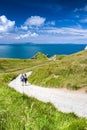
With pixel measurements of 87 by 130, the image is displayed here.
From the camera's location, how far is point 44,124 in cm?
848

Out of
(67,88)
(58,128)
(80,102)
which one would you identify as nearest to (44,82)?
(67,88)

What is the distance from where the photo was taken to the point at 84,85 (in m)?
45.2

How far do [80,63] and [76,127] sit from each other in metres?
52.5

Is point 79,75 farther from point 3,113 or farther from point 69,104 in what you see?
point 3,113

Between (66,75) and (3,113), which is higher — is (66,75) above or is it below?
below

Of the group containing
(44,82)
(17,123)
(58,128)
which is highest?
(17,123)

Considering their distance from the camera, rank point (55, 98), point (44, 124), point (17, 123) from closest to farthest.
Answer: point (17, 123) < point (44, 124) < point (55, 98)

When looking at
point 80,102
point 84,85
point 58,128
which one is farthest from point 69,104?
point 58,128

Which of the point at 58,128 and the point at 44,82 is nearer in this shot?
the point at 58,128

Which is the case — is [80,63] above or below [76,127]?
below

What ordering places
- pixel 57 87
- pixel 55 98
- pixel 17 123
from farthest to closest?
pixel 57 87 < pixel 55 98 < pixel 17 123

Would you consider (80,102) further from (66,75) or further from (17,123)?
(17,123)

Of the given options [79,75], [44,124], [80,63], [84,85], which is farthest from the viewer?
[80,63]

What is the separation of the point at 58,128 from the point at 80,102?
25079 millimetres
